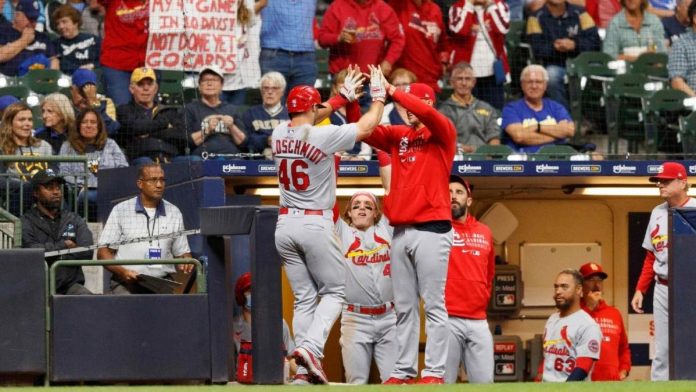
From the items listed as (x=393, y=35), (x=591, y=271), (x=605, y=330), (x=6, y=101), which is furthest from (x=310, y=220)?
(x=393, y=35)

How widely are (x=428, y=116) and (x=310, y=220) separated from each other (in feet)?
3.13

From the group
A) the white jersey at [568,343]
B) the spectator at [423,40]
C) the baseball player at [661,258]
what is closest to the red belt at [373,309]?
the white jersey at [568,343]

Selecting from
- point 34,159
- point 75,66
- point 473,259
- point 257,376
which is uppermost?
point 75,66

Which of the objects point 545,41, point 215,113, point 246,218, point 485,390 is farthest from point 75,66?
point 485,390

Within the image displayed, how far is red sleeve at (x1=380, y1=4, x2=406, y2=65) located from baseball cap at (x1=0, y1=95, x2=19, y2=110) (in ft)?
11.8

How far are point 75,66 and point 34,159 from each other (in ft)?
12.7

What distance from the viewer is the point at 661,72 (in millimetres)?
15438

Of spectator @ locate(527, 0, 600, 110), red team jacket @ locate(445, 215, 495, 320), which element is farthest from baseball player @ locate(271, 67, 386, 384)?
spectator @ locate(527, 0, 600, 110)

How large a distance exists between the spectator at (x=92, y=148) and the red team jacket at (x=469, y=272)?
3424 millimetres

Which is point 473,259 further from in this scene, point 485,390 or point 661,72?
point 661,72

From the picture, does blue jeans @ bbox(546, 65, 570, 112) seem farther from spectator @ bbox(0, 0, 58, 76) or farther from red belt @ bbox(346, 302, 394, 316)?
spectator @ bbox(0, 0, 58, 76)

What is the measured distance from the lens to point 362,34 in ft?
46.3

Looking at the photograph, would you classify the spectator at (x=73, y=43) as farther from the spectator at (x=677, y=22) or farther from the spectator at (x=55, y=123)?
the spectator at (x=677, y=22)

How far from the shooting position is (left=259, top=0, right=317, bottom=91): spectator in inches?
546
